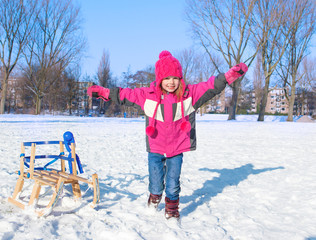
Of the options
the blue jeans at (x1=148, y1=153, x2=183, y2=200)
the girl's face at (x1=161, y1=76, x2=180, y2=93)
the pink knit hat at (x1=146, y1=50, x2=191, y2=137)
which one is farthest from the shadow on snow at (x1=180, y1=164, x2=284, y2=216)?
the girl's face at (x1=161, y1=76, x2=180, y2=93)

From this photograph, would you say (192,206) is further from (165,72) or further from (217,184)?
(165,72)

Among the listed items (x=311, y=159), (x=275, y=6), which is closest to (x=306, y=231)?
(x=311, y=159)

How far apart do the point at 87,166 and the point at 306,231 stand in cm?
362

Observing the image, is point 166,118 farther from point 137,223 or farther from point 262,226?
point 262,226

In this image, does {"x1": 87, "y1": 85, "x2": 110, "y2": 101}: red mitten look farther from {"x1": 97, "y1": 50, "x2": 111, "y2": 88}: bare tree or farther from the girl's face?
{"x1": 97, "y1": 50, "x2": 111, "y2": 88}: bare tree

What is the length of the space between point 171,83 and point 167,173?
0.90 meters

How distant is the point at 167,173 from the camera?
9.42 feet

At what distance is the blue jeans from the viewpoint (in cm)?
279

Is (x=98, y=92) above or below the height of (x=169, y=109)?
above

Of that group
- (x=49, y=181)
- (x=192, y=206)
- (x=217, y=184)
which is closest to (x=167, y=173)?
(x=192, y=206)

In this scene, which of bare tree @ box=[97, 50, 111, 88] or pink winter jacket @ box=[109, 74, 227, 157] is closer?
pink winter jacket @ box=[109, 74, 227, 157]

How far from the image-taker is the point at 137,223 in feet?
8.59

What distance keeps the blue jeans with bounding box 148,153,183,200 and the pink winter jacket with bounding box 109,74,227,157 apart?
9 cm

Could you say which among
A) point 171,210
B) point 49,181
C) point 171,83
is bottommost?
point 171,210
